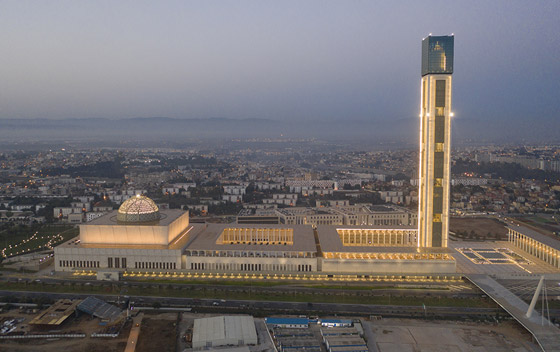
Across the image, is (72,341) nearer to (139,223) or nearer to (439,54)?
(139,223)

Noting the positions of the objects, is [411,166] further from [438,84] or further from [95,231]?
[95,231]

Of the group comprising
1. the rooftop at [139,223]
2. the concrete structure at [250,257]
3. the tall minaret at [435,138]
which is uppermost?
the tall minaret at [435,138]

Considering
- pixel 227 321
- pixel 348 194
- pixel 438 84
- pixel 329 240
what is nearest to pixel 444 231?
pixel 329 240

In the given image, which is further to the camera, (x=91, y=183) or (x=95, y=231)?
(x=91, y=183)

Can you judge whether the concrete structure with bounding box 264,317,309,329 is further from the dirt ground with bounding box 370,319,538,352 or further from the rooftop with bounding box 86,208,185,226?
the rooftop with bounding box 86,208,185,226

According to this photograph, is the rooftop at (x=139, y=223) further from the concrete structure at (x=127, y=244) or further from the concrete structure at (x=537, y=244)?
the concrete structure at (x=537, y=244)

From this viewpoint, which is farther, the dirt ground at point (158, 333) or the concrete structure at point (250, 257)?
the concrete structure at point (250, 257)

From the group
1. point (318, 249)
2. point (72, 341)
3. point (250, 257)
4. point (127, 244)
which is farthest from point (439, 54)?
point (72, 341)

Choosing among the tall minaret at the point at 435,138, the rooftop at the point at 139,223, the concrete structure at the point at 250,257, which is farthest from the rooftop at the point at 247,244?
the tall minaret at the point at 435,138
